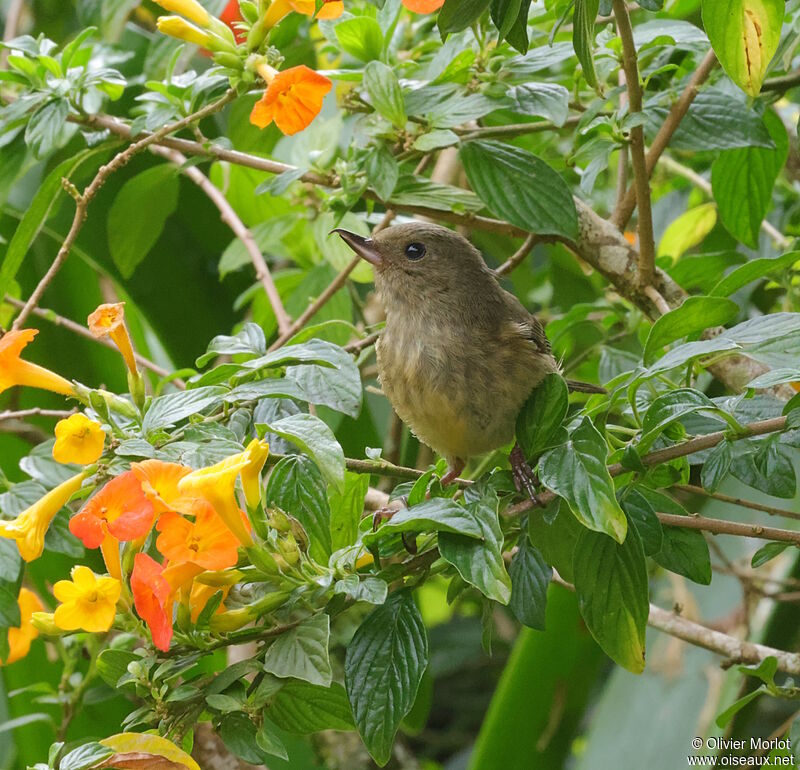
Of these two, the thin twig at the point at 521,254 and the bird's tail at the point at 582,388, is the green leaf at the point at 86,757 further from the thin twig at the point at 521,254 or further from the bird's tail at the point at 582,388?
the thin twig at the point at 521,254

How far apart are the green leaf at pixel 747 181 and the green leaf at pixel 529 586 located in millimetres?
798

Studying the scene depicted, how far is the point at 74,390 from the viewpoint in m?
1.22

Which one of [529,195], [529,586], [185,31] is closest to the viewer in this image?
[529,586]

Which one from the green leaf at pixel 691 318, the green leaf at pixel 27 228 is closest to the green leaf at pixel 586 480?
the green leaf at pixel 691 318

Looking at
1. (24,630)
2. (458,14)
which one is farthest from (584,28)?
(24,630)

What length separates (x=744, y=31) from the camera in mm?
1164

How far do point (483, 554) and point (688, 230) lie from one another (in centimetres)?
136

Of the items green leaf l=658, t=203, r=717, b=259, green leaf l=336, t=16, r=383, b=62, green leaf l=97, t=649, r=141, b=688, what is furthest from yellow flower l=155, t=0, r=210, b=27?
green leaf l=658, t=203, r=717, b=259

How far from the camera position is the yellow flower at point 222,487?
100 centimetres

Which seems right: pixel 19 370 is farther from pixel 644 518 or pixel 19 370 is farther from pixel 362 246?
pixel 644 518

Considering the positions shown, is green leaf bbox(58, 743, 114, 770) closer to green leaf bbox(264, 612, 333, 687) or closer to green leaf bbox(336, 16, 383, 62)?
green leaf bbox(264, 612, 333, 687)

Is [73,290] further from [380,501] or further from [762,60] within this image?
[762,60]

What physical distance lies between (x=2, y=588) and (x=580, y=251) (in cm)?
107

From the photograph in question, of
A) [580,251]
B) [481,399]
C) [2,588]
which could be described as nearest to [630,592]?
[481,399]
